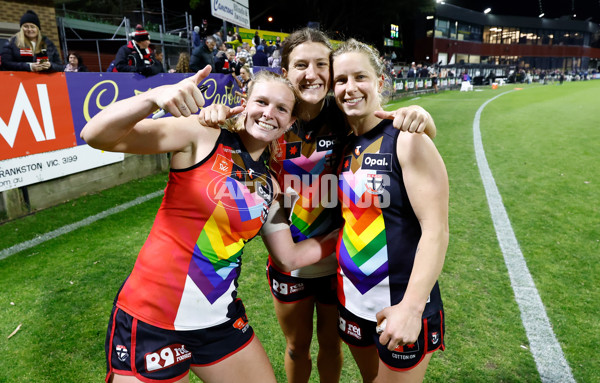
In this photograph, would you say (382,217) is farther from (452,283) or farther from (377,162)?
(452,283)

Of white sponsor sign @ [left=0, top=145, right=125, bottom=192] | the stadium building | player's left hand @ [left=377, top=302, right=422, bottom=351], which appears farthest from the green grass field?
the stadium building

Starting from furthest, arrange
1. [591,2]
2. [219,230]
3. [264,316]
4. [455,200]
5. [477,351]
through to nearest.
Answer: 1. [591,2]
2. [455,200]
3. [264,316]
4. [477,351]
5. [219,230]

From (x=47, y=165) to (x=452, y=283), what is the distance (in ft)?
19.4

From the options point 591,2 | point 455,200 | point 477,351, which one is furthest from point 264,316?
point 591,2

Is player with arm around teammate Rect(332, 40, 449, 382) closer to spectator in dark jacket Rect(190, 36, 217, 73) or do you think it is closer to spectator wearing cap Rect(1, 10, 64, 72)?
spectator wearing cap Rect(1, 10, 64, 72)

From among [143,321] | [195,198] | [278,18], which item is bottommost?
[143,321]

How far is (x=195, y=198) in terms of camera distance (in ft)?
6.10

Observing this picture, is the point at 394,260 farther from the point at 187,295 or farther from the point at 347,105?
the point at 187,295

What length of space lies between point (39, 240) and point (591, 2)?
4199 inches

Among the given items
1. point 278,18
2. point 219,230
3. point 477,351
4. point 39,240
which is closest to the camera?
point 219,230

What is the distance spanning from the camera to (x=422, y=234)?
67.6 inches

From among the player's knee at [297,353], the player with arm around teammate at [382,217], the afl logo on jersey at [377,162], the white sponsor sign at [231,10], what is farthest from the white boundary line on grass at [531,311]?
the white sponsor sign at [231,10]

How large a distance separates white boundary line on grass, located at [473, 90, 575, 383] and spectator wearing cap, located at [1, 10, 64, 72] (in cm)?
682

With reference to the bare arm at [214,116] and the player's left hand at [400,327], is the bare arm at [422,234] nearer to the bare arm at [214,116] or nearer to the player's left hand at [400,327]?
the player's left hand at [400,327]
